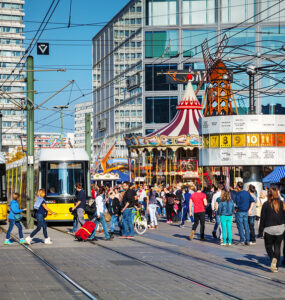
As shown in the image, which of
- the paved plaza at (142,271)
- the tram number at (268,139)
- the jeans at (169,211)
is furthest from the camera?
the tram number at (268,139)

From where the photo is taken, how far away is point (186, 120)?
4731 cm

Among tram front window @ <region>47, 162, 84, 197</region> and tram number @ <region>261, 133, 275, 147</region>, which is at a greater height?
tram number @ <region>261, 133, 275, 147</region>

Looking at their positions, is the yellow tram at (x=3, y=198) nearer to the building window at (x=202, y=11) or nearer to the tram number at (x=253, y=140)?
the tram number at (x=253, y=140)

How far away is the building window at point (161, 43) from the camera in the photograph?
75.7m

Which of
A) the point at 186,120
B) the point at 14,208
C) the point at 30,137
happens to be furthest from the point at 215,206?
the point at 186,120

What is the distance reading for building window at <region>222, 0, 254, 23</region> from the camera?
2997 inches

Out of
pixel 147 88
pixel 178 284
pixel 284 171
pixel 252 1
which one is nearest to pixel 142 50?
pixel 147 88

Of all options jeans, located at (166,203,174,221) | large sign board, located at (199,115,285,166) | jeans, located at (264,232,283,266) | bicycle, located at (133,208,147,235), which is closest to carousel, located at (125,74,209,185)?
large sign board, located at (199,115,285,166)

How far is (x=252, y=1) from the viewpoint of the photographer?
76062 millimetres

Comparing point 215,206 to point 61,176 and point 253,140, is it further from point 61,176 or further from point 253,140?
point 253,140

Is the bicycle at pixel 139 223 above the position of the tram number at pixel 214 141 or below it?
below

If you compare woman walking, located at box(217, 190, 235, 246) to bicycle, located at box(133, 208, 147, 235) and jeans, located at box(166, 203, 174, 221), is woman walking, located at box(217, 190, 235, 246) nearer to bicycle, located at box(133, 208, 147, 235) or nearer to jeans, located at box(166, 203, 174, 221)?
bicycle, located at box(133, 208, 147, 235)

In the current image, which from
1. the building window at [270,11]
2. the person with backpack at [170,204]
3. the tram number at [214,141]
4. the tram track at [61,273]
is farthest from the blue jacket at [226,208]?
the building window at [270,11]

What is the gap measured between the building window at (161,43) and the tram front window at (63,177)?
49.5 m
